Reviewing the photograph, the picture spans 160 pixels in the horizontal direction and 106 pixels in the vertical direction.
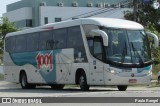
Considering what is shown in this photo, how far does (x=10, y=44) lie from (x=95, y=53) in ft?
33.5

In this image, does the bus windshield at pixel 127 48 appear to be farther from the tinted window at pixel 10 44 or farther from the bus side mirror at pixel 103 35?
the tinted window at pixel 10 44

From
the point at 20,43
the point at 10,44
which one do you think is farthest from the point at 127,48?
the point at 10,44

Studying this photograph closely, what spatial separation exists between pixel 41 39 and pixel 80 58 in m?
4.55

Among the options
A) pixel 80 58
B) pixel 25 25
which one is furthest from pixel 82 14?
pixel 80 58

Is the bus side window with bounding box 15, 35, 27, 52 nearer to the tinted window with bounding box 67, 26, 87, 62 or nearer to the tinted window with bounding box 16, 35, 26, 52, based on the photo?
the tinted window with bounding box 16, 35, 26, 52

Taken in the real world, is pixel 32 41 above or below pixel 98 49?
above

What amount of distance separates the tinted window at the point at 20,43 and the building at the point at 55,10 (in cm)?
5594

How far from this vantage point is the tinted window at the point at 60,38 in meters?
25.9

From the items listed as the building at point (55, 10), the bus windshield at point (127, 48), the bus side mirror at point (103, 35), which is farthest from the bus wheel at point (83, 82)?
the building at point (55, 10)

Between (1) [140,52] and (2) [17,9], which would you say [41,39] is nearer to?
(1) [140,52]

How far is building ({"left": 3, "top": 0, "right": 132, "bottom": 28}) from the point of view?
89.0 m

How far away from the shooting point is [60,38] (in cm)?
2628

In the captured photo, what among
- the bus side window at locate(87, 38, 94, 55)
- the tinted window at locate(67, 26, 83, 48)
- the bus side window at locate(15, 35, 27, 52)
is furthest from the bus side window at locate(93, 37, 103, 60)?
the bus side window at locate(15, 35, 27, 52)

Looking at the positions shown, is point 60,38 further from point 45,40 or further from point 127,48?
point 127,48
